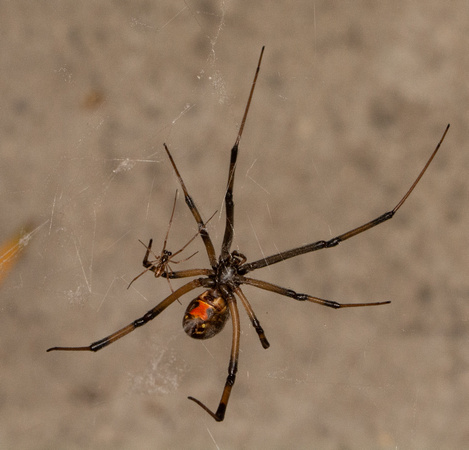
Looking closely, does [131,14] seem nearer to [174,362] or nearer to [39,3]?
[39,3]

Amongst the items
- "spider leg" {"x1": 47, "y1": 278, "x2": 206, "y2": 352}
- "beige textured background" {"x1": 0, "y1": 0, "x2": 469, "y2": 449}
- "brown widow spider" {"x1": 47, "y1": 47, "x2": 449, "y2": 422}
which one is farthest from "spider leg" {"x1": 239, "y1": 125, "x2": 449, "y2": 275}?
"beige textured background" {"x1": 0, "y1": 0, "x2": 469, "y2": 449}

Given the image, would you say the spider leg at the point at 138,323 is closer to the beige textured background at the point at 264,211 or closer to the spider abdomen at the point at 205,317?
the spider abdomen at the point at 205,317

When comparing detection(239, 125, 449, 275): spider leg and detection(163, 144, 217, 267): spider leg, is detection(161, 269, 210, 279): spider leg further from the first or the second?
detection(239, 125, 449, 275): spider leg

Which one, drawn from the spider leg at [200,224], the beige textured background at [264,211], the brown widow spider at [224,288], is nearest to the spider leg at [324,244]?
the brown widow spider at [224,288]

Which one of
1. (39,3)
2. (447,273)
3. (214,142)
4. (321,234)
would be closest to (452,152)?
(447,273)

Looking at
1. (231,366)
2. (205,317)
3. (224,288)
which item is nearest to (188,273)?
(224,288)
